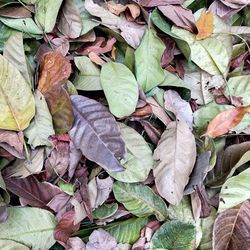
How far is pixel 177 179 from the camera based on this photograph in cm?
71

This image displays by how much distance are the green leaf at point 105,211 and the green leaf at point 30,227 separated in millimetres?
97

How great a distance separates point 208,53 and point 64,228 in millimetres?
542

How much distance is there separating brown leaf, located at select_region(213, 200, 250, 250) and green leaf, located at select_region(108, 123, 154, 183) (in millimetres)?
210

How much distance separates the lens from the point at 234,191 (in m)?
0.73

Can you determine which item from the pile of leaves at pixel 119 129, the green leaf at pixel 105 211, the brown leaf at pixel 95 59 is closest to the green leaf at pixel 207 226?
the pile of leaves at pixel 119 129

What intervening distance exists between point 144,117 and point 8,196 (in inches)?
13.6

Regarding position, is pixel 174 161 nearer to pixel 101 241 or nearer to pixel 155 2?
pixel 101 241

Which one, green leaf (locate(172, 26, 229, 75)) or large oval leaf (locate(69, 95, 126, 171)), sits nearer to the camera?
large oval leaf (locate(69, 95, 126, 171))

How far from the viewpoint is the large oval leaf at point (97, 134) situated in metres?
0.69

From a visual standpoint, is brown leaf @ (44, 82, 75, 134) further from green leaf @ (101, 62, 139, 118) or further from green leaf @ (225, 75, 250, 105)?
green leaf @ (225, 75, 250, 105)

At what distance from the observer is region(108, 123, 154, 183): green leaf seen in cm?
72

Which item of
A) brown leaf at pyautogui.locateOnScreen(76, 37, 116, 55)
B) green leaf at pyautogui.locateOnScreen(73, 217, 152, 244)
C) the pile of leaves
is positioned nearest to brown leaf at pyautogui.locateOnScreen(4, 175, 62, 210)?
the pile of leaves

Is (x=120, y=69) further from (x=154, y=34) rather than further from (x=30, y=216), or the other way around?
(x=30, y=216)

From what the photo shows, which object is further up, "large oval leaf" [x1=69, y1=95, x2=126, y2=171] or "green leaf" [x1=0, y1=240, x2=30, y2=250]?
"large oval leaf" [x1=69, y1=95, x2=126, y2=171]
